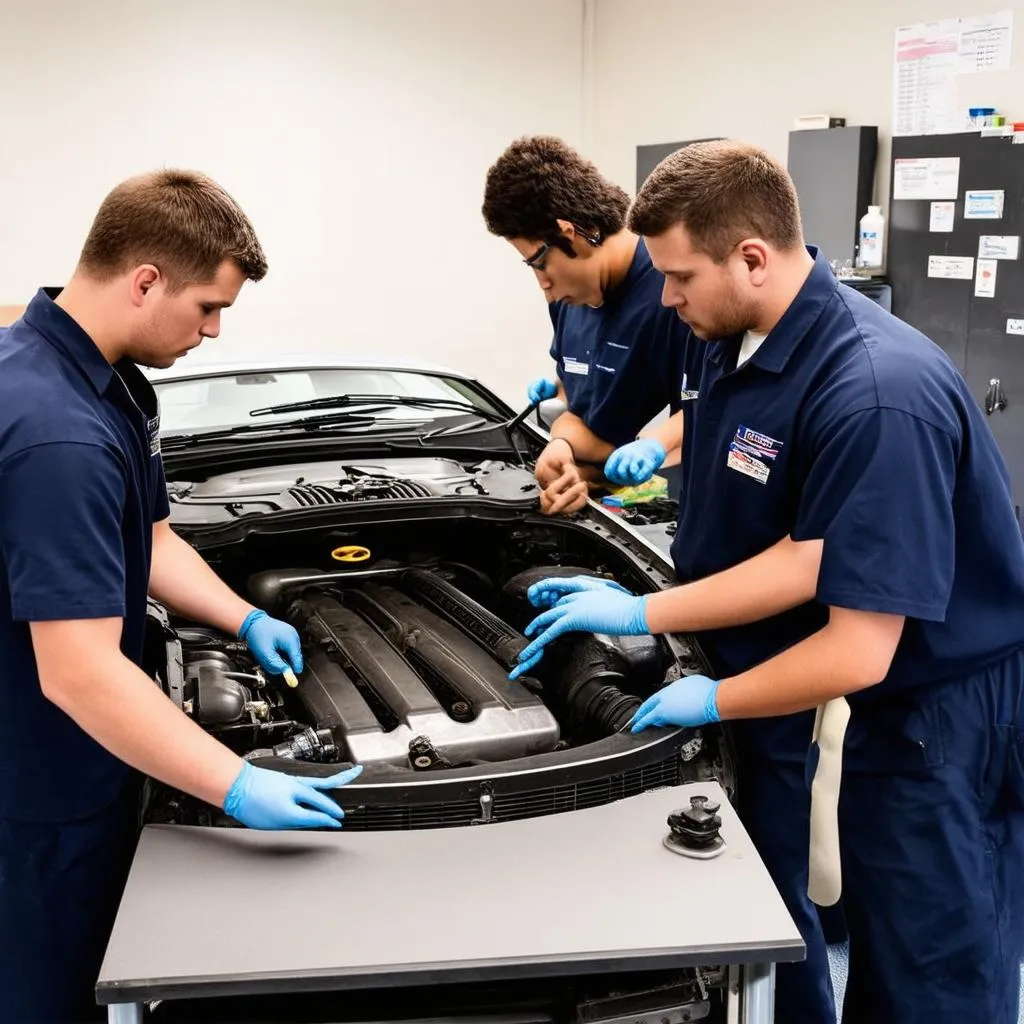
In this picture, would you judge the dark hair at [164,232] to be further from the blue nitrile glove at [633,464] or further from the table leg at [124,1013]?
the blue nitrile glove at [633,464]

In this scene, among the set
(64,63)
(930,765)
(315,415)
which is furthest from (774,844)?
(64,63)

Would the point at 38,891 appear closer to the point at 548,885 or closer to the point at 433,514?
the point at 548,885

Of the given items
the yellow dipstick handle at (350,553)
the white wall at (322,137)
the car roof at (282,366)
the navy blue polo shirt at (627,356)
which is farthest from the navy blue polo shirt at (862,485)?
the white wall at (322,137)

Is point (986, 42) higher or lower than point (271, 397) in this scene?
higher

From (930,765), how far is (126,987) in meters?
1.12

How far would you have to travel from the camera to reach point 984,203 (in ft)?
13.4

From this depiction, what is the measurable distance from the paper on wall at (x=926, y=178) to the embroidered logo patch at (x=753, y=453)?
300cm

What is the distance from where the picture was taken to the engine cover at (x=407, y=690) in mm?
1726

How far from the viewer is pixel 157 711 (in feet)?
4.47

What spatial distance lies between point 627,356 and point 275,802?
1418 millimetres

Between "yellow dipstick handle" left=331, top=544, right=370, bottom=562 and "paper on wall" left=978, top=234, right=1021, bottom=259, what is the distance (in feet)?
9.16

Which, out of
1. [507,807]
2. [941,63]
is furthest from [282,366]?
[941,63]

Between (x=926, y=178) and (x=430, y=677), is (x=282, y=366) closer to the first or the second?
(x=430, y=677)

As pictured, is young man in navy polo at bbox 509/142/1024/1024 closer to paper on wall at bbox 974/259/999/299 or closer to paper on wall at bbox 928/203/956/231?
paper on wall at bbox 974/259/999/299
